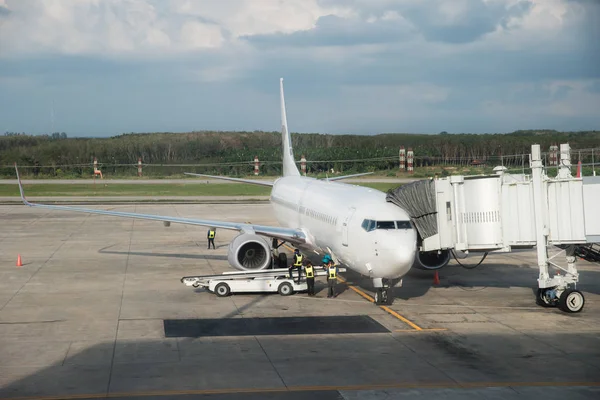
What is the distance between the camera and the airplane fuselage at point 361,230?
26.0 meters

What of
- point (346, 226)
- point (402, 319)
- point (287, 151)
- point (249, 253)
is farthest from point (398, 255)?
point (287, 151)

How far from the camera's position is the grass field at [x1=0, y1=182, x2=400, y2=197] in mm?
85500

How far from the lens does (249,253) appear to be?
33.5 meters

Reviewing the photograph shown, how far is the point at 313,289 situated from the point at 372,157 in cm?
8988

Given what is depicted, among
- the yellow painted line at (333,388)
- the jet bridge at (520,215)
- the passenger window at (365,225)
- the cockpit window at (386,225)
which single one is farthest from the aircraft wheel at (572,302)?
the yellow painted line at (333,388)

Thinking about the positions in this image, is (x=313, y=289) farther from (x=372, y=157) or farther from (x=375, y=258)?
(x=372, y=157)

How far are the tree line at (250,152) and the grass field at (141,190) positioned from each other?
18.4m

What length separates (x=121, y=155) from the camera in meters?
124

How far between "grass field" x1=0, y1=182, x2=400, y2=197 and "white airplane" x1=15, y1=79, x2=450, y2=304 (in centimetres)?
4727

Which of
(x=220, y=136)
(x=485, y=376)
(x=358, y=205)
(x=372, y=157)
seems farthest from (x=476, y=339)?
(x=220, y=136)

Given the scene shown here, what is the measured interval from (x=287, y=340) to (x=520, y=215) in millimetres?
9703

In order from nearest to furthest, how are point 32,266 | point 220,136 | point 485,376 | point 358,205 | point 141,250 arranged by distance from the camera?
point 485,376 < point 358,205 < point 32,266 < point 141,250 < point 220,136

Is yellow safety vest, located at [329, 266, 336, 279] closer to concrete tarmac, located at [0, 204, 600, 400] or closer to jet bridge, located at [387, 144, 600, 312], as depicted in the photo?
concrete tarmac, located at [0, 204, 600, 400]

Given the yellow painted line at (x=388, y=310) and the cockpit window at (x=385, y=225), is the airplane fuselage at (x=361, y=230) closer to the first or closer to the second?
the cockpit window at (x=385, y=225)
